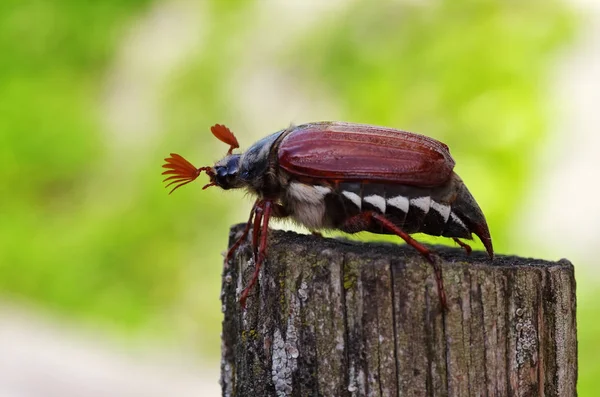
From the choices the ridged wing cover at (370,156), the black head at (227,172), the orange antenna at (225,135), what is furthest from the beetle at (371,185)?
the orange antenna at (225,135)

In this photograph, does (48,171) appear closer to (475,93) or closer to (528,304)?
(475,93)

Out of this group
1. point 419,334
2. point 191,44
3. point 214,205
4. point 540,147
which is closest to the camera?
point 419,334

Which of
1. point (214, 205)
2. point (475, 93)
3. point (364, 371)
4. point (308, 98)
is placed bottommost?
point (364, 371)

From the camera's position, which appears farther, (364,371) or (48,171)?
(48,171)

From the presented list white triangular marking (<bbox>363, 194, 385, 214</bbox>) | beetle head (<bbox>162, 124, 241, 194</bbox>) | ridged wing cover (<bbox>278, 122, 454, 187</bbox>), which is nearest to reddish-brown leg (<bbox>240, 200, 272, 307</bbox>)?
ridged wing cover (<bbox>278, 122, 454, 187</bbox>)

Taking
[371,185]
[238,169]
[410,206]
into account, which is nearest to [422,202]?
[410,206]

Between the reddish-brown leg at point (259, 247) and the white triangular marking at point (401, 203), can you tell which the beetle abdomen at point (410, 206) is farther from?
the reddish-brown leg at point (259, 247)

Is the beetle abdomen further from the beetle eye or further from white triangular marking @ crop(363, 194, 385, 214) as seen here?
the beetle eye

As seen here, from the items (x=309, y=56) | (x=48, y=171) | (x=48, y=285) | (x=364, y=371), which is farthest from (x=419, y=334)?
(x=48, y=171)

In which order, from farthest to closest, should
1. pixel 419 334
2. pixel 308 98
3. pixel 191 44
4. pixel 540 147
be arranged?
1. pixel 191 44
2. pixel 308 98
3. pixel 540 147
4. pixel 419 334
